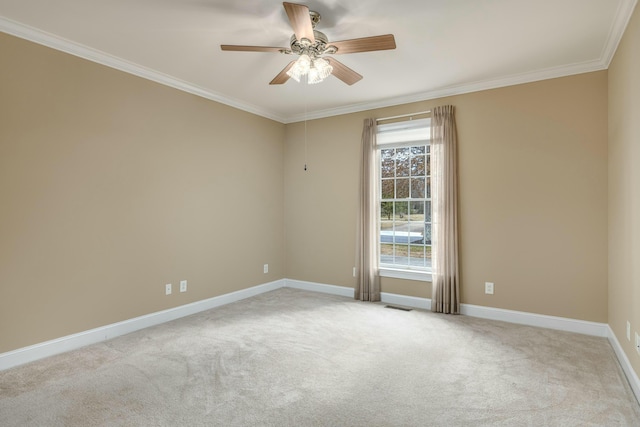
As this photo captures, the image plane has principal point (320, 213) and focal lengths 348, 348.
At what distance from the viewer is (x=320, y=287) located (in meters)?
5.40

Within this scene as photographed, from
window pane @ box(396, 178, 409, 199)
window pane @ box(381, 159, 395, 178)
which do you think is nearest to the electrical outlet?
window pane @ box(396, 178, 409, 199)

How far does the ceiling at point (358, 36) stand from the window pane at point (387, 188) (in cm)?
130

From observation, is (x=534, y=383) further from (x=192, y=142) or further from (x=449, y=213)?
(x=192, y=142)

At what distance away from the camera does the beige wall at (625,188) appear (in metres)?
2.47

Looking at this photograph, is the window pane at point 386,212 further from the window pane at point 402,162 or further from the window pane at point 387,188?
the window pane at point 402,162

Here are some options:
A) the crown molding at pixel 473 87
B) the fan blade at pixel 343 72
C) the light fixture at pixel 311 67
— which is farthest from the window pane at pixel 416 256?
the light fixture at pixel 311 67

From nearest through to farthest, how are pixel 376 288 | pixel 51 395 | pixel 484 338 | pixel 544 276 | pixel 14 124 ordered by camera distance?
pixel 51 395
pixel 14 124
pixel 484 338
pixel 544 276
pixel 376 288

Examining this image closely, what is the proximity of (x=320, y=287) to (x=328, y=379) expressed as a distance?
2774 mm

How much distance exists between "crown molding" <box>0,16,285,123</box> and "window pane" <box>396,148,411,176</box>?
2305 mm

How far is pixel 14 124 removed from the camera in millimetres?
2832

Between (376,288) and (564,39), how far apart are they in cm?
343

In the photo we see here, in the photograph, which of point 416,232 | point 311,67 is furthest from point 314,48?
point 416,232

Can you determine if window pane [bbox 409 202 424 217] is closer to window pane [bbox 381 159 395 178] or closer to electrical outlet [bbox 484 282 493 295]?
window pane [bbox 381 159 395 178]

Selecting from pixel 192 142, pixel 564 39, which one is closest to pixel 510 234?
pixel 564 39
